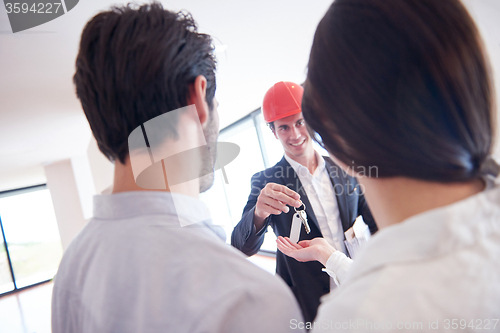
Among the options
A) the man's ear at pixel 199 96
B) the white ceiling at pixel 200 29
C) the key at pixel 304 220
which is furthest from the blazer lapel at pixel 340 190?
the man's ear at pixel 199 96

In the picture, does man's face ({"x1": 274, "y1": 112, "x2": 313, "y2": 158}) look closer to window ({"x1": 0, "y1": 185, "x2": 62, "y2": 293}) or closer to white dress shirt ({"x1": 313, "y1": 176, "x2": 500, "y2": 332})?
white dress shirt ({"x1": 313, "y1": 176, "x2": 500, "y2": 332})

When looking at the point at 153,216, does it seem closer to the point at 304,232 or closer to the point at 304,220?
the point at 304,220

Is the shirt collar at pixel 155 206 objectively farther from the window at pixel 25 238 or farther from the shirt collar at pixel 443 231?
the window at pixel 25 238

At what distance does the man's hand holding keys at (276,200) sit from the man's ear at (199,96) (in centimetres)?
86

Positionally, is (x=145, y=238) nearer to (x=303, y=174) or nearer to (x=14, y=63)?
(x=303, y=174)

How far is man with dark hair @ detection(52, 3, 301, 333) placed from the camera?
496mm

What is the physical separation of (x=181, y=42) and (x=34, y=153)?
7.10m

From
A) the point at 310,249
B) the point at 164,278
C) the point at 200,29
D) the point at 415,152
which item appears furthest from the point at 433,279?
the point at 200,29

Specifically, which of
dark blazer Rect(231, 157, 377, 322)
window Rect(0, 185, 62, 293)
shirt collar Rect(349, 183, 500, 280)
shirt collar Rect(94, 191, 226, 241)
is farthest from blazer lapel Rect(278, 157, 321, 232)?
window Rect(0, 185, 62, 293)

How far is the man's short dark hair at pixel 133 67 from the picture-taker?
59cm

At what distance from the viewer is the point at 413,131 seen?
49 cm

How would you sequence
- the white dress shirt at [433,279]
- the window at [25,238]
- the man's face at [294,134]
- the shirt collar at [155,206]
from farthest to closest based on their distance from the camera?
the window at [25,238]
the man's face at [294,134]
the shirt collar at [155,206]
the white dress shirt at [433,279]

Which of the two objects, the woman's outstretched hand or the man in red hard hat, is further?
the man in red hard hat

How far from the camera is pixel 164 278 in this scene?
1.66 ft
